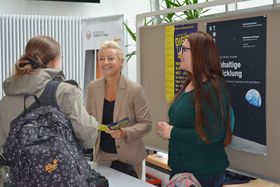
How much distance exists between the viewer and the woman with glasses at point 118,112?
257cm

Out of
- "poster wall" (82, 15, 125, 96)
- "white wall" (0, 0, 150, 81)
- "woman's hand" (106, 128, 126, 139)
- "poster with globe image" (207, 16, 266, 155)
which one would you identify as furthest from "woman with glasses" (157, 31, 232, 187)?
"white wall" (0, 0, 150, 81)

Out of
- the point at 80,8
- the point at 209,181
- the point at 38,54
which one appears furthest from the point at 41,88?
the point at 80,8

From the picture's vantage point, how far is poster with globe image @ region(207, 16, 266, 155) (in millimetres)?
2096

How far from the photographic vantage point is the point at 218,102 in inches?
77.5

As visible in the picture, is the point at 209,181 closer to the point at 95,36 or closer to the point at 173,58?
the point at 173,58

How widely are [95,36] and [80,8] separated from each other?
0.70 meters

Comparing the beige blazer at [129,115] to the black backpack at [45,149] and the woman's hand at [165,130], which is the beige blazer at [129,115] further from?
the black backpack at [45,149]

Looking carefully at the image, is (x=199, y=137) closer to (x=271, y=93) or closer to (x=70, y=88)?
(x=271, y=93)

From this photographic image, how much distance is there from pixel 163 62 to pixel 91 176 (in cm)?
126

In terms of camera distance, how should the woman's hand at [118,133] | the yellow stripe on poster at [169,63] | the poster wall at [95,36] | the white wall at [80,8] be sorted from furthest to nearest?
the white wall at [80,8] → the poster wall at [95,36] → the yellow stripe on poster at [169,63] → the woman's hand at [118,133]

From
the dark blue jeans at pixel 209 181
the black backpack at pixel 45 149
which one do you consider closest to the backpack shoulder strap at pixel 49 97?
the black backpack at pixel 45 149

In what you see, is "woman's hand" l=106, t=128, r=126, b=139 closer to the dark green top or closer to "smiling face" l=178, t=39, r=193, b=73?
the dark green top

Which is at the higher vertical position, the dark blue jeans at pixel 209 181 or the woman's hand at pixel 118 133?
the woman's hand at pixel 118 133

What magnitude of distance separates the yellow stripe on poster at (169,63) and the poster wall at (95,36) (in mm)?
1262
